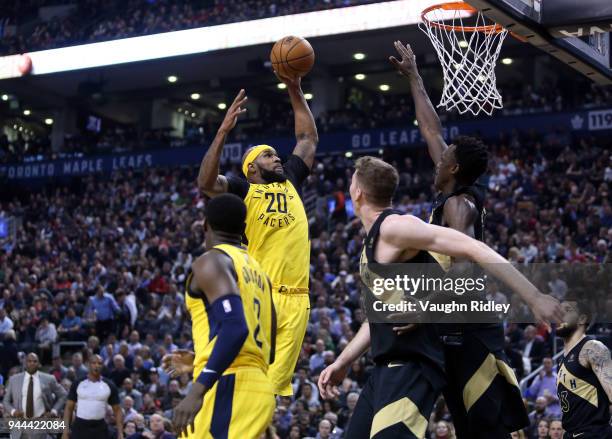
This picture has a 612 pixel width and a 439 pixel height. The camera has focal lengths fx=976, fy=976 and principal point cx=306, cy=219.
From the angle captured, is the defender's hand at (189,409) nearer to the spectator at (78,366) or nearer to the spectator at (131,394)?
the spectator at (131,394)

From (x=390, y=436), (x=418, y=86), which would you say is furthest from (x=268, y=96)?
(x=390, y=436)

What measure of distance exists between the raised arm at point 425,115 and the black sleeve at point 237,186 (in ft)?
4.59

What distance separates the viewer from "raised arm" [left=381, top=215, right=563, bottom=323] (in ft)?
13.4

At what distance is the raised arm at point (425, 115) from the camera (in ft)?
20.2

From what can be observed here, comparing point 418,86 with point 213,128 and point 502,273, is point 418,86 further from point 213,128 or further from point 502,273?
point 213,128

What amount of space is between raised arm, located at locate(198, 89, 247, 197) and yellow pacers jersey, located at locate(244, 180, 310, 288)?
1.00 feet

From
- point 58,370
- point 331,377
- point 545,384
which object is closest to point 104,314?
point 58,370

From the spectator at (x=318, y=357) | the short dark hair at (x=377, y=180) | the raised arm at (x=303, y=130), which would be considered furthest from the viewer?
the spectator at (x=318, y=357)

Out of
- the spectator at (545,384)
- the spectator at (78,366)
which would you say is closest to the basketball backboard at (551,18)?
the spectator at (545,384)

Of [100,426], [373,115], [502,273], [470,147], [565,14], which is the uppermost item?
[373,115]

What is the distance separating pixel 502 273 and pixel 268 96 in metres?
30.9

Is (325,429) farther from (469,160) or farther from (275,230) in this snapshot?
(469,160)

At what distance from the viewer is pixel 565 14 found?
6.59 metres

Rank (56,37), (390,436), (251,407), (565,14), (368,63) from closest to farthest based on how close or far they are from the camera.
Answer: (390,436) < (251,407) < (565,14) < (368,63) < (56,37)
